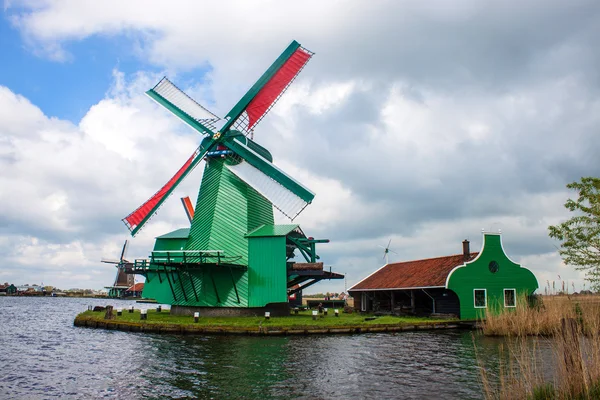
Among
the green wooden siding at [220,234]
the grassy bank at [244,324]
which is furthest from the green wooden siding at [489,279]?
the green wooden siding at [220,234]

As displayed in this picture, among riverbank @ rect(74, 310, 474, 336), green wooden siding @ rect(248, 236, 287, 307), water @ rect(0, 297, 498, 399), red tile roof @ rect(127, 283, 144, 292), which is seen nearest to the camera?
water @ rect(0, 297, 498, 399)

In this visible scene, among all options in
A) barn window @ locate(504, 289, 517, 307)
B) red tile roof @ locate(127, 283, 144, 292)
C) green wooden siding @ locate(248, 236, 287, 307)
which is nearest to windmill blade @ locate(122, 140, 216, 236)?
green wooden siding @ locate(248, 236, 287, 307)

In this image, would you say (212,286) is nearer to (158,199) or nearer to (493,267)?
(158,199)

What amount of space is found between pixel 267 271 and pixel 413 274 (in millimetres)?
10471

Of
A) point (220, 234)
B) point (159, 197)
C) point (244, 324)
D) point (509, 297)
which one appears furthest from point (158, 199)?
point (509, 297)

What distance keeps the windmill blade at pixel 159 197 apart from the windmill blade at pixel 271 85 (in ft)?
9.69

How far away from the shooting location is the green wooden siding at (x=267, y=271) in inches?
1132

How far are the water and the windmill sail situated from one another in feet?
32.2

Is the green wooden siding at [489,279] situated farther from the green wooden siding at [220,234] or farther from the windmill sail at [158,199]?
the windmill sail at [158,199]

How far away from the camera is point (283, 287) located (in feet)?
94.5

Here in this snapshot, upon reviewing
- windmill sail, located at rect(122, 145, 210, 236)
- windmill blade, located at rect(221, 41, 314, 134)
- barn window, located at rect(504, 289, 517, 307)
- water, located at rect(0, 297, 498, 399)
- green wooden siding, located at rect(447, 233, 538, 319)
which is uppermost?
windmill blade, located at rect(221, 41, 314, 134)

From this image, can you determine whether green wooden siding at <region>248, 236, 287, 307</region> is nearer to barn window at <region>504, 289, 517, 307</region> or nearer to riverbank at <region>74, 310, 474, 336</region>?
riverbank at <region>74, 310, 474, 336</region>

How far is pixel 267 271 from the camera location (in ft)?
95.1

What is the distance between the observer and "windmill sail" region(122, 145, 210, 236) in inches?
1217
